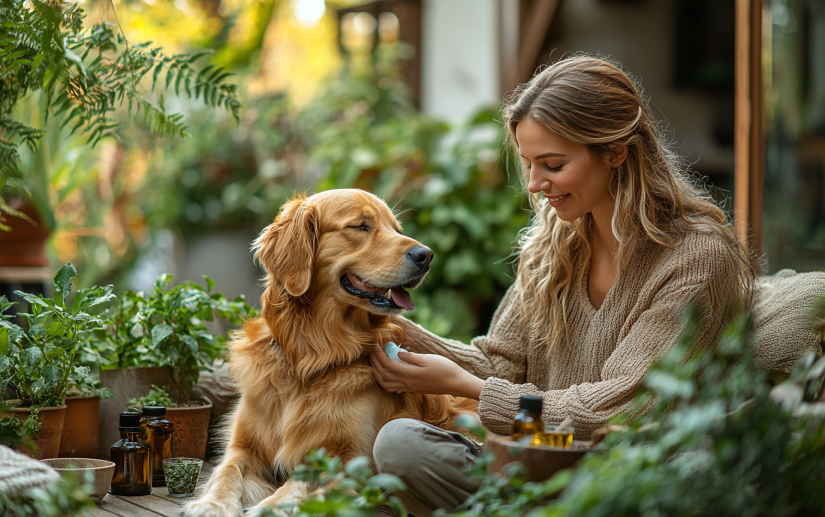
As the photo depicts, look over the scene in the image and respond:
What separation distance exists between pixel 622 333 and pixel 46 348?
1871 mm

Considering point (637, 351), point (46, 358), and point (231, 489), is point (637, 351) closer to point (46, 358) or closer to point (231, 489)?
point (231, 489)

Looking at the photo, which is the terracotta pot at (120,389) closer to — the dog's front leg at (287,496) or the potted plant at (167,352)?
the potted plant at (167,352)

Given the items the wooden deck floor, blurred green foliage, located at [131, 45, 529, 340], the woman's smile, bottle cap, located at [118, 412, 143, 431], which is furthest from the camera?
blurred green foliage, located at [131, 45, 529, 340]

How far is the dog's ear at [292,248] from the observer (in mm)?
2324

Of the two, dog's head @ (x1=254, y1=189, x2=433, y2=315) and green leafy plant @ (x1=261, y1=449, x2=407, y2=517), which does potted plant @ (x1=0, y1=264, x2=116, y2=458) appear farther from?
green leafy plant @ (x1=261, y1=449, x2=407, y2=517)

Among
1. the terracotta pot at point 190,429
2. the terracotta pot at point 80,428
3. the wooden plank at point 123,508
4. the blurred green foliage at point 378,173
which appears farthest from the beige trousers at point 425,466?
the blurred green foliage at point 378,173

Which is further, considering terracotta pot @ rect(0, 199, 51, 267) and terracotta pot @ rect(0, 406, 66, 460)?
terracotta pot @ rect(0, 199, 51, 267)

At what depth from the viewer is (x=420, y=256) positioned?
2.33 m

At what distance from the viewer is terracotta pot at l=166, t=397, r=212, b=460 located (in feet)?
8.54

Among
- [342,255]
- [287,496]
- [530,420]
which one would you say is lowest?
[287,496]

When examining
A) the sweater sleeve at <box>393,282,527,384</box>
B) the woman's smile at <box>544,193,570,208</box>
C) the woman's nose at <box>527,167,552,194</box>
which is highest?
the woman's nose at <box>527,167,552,194</box>

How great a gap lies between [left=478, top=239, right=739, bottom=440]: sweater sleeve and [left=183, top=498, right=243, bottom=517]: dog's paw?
776 millimetres

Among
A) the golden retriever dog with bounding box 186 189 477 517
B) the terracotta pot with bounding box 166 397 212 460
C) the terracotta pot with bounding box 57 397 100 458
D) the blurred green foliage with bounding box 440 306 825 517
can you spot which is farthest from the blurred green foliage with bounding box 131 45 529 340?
the blurred green foliage with bounding box 440 306 825 517

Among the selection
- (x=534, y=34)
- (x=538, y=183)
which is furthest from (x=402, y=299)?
(x=534, y=34)
